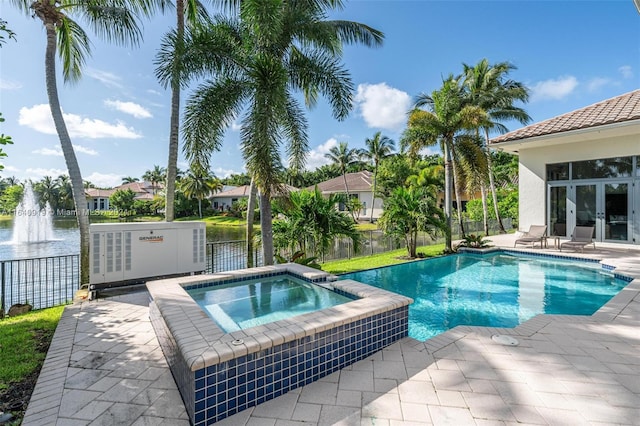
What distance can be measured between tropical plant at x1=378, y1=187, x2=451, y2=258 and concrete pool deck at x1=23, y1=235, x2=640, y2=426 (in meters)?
7.30

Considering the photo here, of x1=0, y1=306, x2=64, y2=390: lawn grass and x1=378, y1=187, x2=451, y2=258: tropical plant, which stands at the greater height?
x1=378, y1=187, x2=451, y2=258: tropical plant

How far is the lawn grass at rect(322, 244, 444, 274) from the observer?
9.85 metres

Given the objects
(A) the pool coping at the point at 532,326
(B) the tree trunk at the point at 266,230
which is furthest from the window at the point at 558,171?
(B) the tree trunk at the point at 266,230

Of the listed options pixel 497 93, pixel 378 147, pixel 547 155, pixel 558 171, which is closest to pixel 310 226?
pixel 547 155

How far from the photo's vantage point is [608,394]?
290 centimetres

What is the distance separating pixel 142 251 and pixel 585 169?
16535 millimetres

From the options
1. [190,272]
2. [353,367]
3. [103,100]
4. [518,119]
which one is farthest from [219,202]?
[353,367]

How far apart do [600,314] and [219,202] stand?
5369cm

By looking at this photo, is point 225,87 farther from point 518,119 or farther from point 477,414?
point 518,119

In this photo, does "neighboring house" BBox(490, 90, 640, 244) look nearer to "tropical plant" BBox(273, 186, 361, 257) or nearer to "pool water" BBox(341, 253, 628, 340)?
"pool water" BBox(341, 253, 628, 340)

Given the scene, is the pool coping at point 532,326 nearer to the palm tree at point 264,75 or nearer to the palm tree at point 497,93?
the palm tree at point 264,75

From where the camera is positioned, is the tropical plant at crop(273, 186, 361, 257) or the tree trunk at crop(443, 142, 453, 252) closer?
the tropical plant at crop(273, 186, 361, 257)

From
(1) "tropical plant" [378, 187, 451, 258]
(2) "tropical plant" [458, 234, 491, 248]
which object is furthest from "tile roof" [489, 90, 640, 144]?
(1) "tropical plant" [378, 187, 451, 258]

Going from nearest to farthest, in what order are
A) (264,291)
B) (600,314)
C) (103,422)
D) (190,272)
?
1. (103,422)
2. (600,314)
3. (264,291)
4. (190,272)
